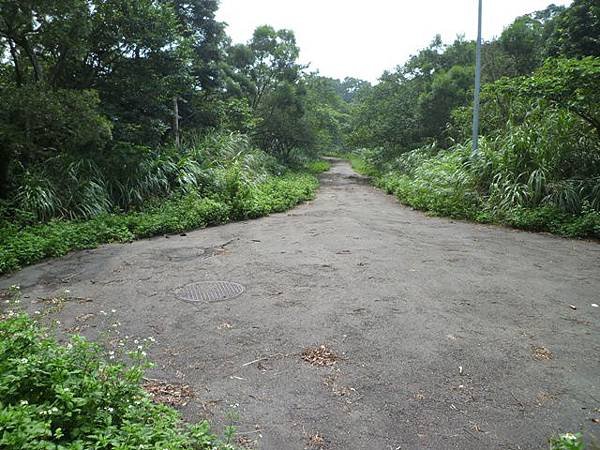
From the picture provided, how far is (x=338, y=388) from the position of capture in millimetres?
2609

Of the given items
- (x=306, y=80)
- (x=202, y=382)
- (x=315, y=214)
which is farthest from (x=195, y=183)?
(x=306, y=80)

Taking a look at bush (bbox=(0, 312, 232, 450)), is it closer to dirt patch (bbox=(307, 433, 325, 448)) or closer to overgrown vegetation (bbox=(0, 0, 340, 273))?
dirt patch (bbox=(307, 433, 325, 448))

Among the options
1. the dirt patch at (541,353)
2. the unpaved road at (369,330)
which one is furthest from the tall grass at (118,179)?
the dirt patch at (541,353)

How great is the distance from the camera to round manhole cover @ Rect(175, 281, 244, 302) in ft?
13.7

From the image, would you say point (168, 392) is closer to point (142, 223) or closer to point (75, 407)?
point (75, 407)

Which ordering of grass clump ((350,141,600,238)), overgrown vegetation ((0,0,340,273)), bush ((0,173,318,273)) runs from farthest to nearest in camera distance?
grass clump ((350,141,600,238)), overgrown vegetation ((0,0,340,273)), bush ((0,173,318,273))

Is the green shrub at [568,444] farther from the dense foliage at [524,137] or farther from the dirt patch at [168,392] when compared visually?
the dense foliage at [524,137]

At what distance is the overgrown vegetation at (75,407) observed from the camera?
5.37 ft

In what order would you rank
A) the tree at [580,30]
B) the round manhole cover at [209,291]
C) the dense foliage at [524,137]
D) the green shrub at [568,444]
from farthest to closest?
the tree at [580,30] < the dense foliage at [524,137] < the round manhole cover at [209,291] < the green shrub at [568,444]

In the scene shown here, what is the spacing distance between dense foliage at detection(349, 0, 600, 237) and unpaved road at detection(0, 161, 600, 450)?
4.97ft

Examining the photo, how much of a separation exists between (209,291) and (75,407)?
2486mm

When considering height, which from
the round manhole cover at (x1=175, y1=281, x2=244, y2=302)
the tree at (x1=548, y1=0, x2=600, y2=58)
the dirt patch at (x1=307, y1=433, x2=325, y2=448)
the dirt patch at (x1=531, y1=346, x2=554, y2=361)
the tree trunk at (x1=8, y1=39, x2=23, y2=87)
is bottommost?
the dirt patch at (x1=531, y1=346, x2=554, y2=361)

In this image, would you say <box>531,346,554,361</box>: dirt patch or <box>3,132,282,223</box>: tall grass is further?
<box>3,132,282,223</box>: tall grass

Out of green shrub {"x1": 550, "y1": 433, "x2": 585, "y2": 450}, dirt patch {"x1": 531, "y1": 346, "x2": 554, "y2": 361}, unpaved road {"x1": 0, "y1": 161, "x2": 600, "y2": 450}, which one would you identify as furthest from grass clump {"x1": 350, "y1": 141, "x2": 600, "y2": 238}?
green shrub {"x1": 550, "y1": 433, "x2": 585, "y2": 450}
